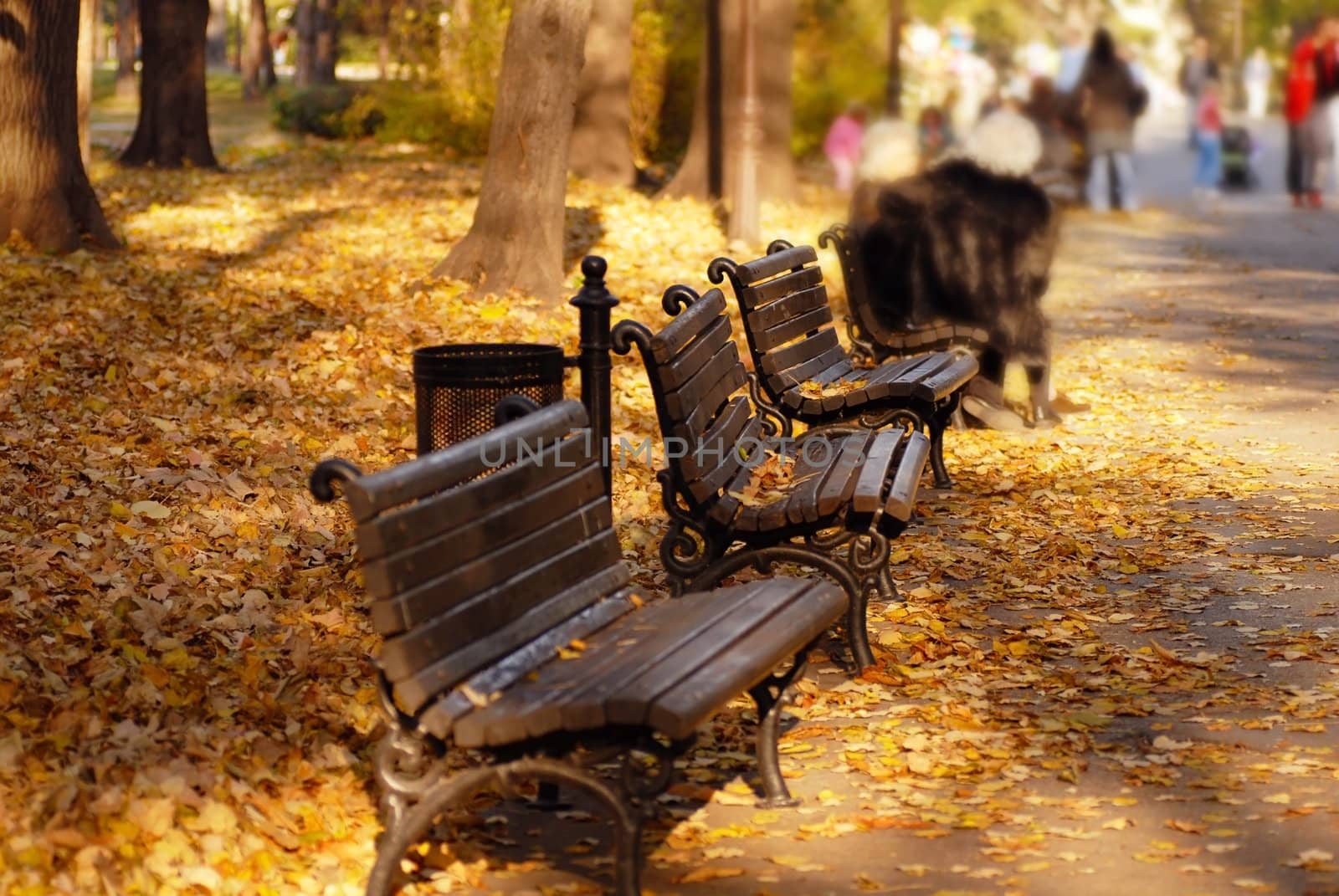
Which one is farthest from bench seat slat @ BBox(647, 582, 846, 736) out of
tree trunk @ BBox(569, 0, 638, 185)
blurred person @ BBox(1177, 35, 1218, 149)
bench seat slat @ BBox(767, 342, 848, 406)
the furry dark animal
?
blurred person @ BBox(1177, 35, 1218, 149)

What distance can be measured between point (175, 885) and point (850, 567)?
254 centimetres

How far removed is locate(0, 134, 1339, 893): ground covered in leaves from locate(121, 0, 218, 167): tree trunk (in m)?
9.34

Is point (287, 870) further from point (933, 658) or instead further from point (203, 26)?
point (203, 26)

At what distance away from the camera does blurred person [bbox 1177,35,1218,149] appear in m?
29.2

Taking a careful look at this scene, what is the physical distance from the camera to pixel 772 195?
67.3 feet

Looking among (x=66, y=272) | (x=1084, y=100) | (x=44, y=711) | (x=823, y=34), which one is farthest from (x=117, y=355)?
(x=823, y=34)

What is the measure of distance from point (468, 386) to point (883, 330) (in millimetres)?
4018

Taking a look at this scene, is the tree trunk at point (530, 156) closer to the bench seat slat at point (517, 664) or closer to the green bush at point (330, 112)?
the bench seat slat at point (517, 664)

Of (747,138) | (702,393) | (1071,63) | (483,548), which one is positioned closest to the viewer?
(483,548)

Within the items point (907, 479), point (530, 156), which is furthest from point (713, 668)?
point (530, 156)

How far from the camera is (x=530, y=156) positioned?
12.6 meters

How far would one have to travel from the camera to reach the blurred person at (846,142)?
2347cm

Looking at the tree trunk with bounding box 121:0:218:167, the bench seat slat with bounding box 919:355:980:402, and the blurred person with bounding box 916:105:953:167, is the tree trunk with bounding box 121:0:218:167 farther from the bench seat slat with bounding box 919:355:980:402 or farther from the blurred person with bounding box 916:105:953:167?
the bench seat slat with bounding box 919:355:980:402

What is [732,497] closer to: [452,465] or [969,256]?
[452,465]
